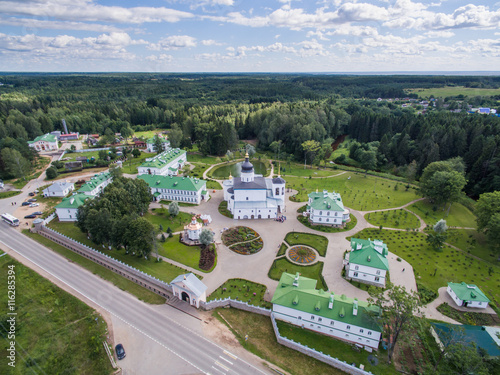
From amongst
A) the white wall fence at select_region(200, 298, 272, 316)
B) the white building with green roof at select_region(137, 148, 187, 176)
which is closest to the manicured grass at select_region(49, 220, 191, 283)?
the white wall fence at select_region(200, 298, 272, 316)

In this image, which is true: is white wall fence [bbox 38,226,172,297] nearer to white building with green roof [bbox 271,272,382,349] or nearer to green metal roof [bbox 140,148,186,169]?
white building with green roof [bbox 271,272,382,349]

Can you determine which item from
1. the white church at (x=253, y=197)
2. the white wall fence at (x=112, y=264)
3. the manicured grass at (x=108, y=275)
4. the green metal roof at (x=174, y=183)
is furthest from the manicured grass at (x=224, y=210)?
the manicured grass at (x=108, y=275)

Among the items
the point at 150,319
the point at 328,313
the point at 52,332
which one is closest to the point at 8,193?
the point at 52,332

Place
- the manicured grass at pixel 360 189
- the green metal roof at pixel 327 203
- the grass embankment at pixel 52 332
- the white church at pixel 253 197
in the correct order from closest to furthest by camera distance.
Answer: the grass embankment at pixel 52 332
the green metal roof at pixel 327 203
the white church at pixel 253 197
the manicured grass at pixel 360 189

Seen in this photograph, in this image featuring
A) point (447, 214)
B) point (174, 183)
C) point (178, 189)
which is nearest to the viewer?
point (447, 214)

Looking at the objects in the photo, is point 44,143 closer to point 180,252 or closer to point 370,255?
point 180,252

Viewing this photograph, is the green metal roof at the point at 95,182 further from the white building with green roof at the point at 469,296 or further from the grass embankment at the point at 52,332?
the white building with green roof at the point at 469,296
